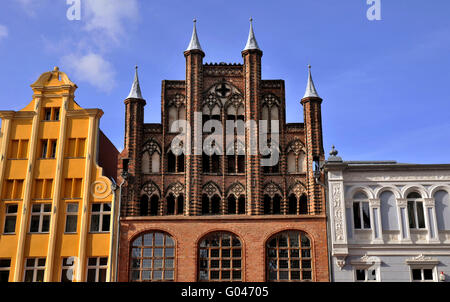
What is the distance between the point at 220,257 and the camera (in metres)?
27.9

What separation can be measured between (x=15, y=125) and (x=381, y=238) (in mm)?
21685

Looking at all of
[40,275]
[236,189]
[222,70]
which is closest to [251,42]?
[222,70]

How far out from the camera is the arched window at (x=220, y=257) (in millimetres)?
27672

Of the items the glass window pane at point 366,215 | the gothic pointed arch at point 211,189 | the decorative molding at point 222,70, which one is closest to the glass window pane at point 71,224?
the gothic pointed arch at point 211,189

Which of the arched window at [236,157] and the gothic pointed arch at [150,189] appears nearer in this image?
the gothic pointed arch at [150,189]

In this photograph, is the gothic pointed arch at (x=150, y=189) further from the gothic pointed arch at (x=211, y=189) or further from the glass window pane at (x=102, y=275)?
the glass window pane at (x=102, y=275)

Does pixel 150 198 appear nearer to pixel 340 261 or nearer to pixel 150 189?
pixel 150 189

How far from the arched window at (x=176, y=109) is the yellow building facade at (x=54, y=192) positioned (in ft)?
13.5

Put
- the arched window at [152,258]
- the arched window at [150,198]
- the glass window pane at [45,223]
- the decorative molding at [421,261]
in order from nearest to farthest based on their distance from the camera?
the decorative molding at [421,261], the arched window at [152,258], the glass window pane at [45,223], the arched window at [150,198]

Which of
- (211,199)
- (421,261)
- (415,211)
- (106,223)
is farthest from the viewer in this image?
(211,199)

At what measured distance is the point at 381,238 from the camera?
1078 inches

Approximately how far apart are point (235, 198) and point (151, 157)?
211 inches

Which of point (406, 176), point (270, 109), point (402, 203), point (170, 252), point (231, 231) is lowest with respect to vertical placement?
point (170, 252)
